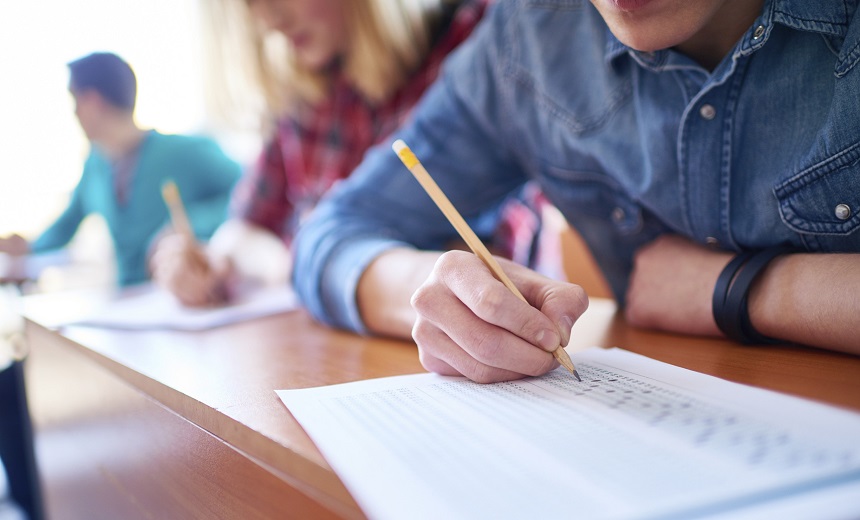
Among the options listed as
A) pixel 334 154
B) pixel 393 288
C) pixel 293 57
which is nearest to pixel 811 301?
pixel 393 288

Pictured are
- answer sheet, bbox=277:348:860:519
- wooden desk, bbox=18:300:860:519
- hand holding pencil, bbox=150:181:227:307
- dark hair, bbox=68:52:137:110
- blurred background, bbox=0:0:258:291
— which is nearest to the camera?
answer sheet, bbox=277:348:860:519

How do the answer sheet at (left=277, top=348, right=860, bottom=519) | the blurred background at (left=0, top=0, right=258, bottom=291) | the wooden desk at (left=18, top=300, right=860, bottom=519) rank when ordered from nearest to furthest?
the answer sheet at (left=277, top=348, right=860, bottom=519), the wooden desk at (left=18, top=300, right=860, bottom=519), the blurred background at (left=0, top=0, right=258, bottom=291)

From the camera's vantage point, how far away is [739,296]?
1.70 ft

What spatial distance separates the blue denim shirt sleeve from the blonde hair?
33 centimetres

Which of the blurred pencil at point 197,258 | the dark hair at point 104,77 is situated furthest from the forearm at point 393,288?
the dark hair at point 104,77

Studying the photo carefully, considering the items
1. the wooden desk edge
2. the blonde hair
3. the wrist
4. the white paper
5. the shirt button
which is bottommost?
the white paper

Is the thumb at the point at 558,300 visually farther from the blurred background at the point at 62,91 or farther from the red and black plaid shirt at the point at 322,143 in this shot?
the blurred background at the point at 62,91

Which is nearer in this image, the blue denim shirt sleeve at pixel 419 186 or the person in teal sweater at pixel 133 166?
the blue denim shirt sleeve at pixel 419 186

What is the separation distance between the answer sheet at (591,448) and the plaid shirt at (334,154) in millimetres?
668

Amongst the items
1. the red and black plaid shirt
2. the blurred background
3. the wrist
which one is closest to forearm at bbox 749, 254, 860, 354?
the wrist

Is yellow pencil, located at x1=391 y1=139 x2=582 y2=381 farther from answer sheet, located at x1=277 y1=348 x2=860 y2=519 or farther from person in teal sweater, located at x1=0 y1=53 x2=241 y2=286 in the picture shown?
person in teal sweater, located at x1=0 y1=53 x2=241 y2=286

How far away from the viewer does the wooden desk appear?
39 cm

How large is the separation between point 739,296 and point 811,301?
50mm

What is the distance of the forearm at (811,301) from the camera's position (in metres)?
0.46
